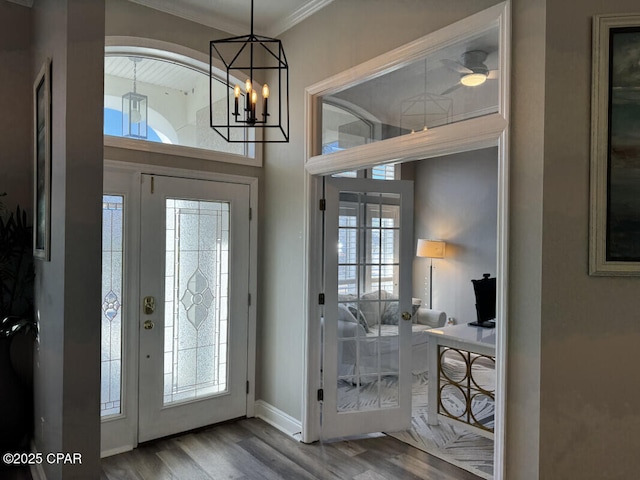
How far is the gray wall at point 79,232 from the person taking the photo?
74.6 inches

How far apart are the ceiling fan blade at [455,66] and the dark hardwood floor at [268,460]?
2.63m

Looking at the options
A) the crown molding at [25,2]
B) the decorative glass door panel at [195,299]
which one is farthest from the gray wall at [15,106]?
the decorative glass door panel at [195,299]

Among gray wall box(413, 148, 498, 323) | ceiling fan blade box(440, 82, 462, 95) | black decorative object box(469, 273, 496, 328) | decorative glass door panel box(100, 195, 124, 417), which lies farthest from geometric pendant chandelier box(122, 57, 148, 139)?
gray wall box(413, 148, 498, 323)

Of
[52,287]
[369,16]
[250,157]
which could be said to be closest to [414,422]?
[250,157]

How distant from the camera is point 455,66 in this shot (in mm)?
2555

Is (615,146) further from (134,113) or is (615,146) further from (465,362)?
(134,113)

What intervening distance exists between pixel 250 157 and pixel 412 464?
2.78 meters

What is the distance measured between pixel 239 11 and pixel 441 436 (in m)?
3.83

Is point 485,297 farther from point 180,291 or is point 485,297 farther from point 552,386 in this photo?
point 180,291

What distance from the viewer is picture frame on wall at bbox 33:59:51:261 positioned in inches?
87.2

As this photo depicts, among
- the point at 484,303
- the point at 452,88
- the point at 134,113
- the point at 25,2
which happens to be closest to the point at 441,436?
the point at 484,303

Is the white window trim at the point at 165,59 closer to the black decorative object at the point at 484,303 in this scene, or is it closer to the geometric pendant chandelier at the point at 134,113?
the geometric pendant chandelier at the point at 134,113

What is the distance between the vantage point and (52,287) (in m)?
2.17

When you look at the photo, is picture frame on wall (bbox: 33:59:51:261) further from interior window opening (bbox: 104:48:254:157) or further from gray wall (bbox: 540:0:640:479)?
gray wall (bbox: 540:0:640:479)
